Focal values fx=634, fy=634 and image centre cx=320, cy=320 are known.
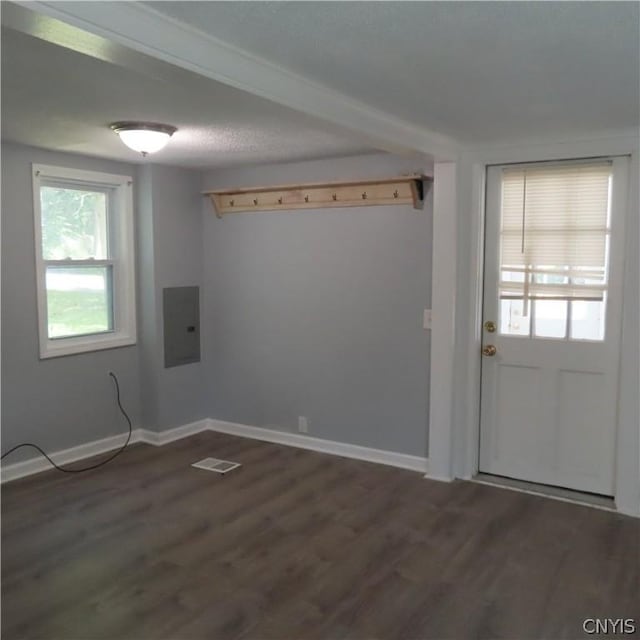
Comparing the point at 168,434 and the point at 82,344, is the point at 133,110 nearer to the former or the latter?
the point at 82,344

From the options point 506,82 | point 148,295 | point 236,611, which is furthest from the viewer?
point 148,295

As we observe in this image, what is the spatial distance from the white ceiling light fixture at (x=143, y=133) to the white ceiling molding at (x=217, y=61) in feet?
3.77

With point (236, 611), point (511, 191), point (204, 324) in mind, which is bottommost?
point (236, 611)

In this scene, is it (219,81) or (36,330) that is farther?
(36,330)

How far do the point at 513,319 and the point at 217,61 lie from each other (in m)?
2.70

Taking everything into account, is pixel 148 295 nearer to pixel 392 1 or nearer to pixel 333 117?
pixel 333 117

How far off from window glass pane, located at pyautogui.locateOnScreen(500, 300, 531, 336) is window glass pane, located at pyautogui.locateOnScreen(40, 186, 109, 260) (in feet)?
9.87

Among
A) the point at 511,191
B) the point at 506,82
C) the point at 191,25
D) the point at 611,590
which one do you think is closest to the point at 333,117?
the point at 506,82

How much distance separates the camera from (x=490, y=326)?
418 centimetres

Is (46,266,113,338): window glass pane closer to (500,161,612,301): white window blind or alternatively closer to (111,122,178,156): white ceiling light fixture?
(111,122,178,156): white ceiling light fixture

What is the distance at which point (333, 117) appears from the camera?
2762mm

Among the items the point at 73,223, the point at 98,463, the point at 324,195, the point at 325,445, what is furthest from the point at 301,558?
the point at 73,223

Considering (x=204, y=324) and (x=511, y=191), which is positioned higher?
(x=511, y=191)

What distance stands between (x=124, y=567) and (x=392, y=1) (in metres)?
2.73
